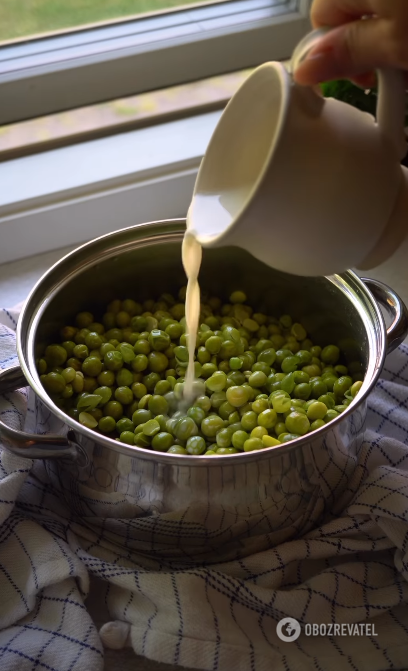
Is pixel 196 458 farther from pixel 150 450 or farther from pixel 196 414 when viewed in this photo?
pixel 196 414

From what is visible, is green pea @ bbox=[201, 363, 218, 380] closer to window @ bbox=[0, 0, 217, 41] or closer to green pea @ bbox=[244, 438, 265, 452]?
green pea @ bbox=[244, 438, 265, 452]

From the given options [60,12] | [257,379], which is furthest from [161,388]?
[60,12]

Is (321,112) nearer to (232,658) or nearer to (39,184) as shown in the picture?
(232,658)

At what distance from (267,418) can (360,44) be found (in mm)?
458

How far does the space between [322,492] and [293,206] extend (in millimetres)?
408

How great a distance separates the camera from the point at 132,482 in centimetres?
79

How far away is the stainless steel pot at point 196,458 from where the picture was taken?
769 millimetres

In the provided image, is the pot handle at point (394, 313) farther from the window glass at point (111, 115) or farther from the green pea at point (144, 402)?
the window glass at point (111, 115)

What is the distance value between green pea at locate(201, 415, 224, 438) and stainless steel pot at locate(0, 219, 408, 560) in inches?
5.3

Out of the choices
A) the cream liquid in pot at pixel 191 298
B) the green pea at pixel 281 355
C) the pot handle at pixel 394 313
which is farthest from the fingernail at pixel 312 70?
the green pea at pixel 281 355

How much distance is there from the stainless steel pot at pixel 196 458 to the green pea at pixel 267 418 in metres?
0.10

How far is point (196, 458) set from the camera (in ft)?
2.39

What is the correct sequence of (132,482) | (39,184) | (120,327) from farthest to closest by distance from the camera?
(39,184) < (120,327) < (132,482)

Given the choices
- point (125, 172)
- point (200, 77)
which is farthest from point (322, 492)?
point (200, 77)
